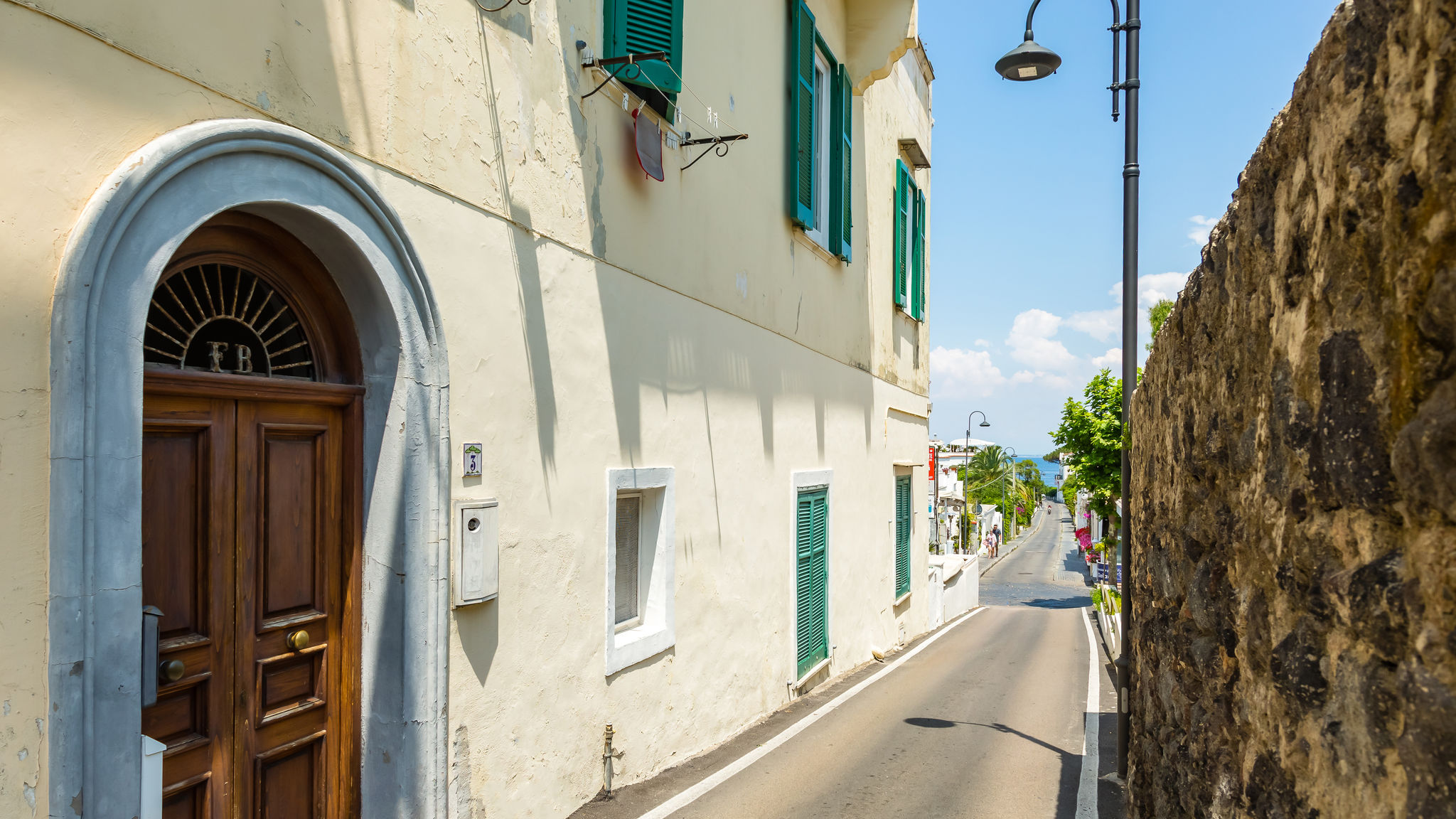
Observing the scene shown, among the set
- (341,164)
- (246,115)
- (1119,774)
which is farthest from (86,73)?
(1119,774)

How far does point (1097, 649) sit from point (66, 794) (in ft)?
47.9

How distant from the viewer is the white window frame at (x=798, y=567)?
8961 mm

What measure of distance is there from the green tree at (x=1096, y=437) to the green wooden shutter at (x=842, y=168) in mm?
17947

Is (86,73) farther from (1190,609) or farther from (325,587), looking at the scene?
(1190,609)

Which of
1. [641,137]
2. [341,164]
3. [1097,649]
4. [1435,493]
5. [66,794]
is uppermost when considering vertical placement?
[641,137]

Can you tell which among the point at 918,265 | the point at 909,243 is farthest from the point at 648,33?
the point at 918,265

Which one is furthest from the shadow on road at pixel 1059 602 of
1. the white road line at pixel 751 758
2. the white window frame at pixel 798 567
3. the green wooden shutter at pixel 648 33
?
the green wooden shutter at pixel 648 33

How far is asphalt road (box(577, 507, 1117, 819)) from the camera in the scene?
570cm

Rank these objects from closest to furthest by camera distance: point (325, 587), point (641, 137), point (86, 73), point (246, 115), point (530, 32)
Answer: point (86, 73), point (246, 115), point (325, 587), point (530, 32), point (641, 137)

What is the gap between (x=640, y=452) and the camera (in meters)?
6.08

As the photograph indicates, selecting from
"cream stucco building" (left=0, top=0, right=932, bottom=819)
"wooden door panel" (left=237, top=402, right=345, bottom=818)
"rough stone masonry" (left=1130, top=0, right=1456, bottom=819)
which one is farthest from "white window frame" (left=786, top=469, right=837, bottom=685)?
"rough stone masonry" (left=1130, top=0, right=1456, bottom=819)

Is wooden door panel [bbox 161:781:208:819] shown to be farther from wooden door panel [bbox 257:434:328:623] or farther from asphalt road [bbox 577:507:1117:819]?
asphalt road [bbox 577:507:1117:819]

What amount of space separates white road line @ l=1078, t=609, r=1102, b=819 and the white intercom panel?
3777 mm

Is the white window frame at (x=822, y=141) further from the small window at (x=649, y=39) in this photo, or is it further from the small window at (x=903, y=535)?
the small window at (x=903, y=535)
